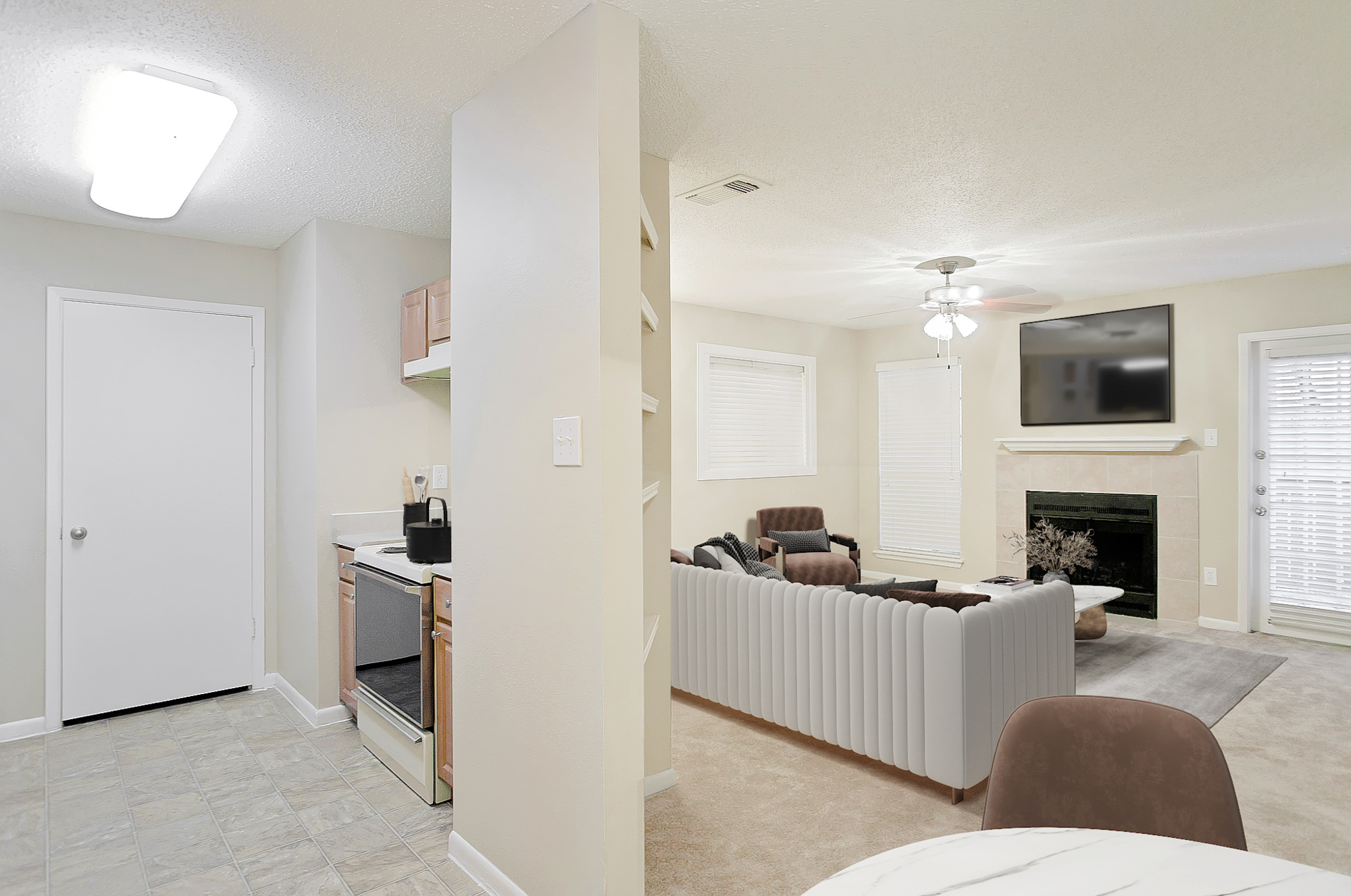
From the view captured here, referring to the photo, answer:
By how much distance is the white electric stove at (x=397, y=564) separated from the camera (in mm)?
2758

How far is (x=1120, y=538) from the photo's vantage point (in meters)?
5.90

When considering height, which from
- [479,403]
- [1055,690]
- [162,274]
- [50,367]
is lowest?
[1055,690]

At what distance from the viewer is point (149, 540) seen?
3.88 meters

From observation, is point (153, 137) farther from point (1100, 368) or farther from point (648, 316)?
point (1100, 368)

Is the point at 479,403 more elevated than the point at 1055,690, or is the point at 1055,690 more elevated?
the point at 479,403

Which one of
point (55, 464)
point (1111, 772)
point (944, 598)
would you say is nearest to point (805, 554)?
point (944, 598)

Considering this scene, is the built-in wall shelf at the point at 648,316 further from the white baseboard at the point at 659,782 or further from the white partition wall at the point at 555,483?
the white baseboard at the point at 659,782

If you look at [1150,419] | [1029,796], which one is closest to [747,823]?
[1029,796]

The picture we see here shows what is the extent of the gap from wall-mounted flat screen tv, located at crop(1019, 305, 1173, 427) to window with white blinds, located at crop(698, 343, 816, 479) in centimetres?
195

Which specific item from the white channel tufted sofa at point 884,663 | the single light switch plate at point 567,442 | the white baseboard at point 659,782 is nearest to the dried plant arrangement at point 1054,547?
the white channel tufted sofa at point 884,663

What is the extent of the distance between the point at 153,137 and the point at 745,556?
3.54 m

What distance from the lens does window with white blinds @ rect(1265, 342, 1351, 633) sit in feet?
16.3

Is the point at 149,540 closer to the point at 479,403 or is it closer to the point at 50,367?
the point at 50,367

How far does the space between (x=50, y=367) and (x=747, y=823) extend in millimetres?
3935
